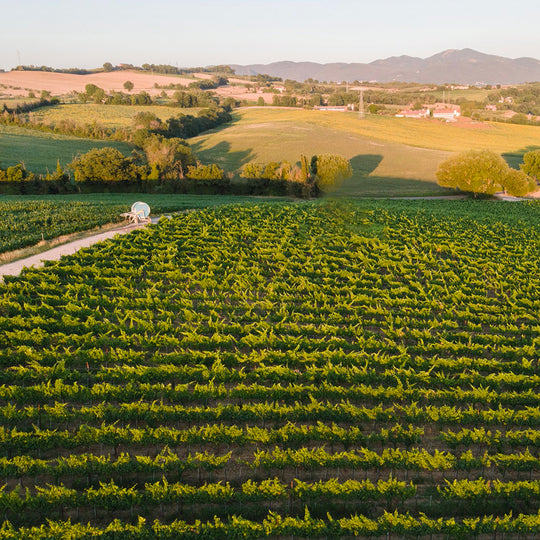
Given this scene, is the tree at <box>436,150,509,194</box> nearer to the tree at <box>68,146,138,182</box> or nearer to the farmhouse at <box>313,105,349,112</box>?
the tree at <box>68,146,138,182</box>

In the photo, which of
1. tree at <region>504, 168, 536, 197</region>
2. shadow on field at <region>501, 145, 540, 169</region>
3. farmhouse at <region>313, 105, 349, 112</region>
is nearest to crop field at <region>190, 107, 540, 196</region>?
shadow on field at <region>501, 145, 540, 169</region>

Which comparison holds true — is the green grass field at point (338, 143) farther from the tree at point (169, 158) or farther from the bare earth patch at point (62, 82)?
the bare earth patch at point (62, 82)

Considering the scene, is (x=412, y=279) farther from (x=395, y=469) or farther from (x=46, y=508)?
(x=46, y=508)

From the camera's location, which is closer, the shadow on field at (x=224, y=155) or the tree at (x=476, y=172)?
the tree at (x=476, y=172)

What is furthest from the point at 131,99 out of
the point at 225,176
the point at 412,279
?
the point at 412,279

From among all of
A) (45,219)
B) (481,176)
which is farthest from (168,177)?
(481,176)

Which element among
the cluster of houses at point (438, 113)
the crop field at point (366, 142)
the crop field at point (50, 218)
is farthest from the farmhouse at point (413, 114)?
the crop field at point (50, 218)
